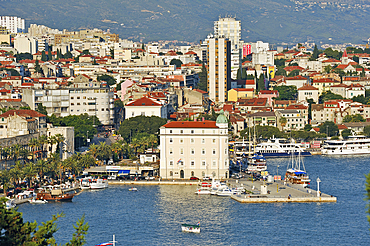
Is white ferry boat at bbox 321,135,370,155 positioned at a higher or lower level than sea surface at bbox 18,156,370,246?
higher

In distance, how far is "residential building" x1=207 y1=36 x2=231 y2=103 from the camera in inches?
4205

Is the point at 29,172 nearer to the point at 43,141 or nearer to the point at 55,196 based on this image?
the point at 55,196

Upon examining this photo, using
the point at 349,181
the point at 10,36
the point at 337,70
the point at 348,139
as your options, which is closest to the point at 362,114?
the point at 348,139

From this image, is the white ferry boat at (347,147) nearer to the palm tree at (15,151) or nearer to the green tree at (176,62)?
the palm tree at (15,151)

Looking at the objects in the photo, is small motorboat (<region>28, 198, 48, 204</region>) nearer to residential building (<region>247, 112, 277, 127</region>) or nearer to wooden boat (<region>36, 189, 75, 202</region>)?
wooden boat (<region>36, 189, 75, 202</region>)

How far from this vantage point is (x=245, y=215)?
43.8 meters

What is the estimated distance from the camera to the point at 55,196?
156 feet

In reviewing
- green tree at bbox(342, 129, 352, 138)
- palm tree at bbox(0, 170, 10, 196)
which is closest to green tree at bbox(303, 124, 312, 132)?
green tree at bbox(342, 129, 352, 138)

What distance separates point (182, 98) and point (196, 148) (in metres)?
46.8

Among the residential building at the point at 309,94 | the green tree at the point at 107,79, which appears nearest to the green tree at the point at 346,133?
the residential building at the point at 309,94

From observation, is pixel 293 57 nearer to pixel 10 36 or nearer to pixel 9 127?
pixel 10 36

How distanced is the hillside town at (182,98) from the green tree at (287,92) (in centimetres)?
20

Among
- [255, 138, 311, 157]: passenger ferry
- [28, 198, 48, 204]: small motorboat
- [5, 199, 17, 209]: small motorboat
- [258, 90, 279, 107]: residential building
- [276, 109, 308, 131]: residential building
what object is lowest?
[28, 198, 48, 204]: small motorboat

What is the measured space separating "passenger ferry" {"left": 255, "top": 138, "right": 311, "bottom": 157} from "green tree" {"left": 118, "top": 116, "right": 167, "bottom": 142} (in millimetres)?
11464
